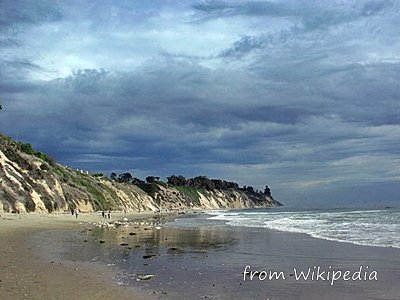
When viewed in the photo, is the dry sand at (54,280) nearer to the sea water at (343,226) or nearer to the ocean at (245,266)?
the ocean at (245,266)

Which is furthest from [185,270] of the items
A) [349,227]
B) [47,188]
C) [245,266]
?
[47,188]

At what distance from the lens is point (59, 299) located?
9.09 meters

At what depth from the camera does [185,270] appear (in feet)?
44.6

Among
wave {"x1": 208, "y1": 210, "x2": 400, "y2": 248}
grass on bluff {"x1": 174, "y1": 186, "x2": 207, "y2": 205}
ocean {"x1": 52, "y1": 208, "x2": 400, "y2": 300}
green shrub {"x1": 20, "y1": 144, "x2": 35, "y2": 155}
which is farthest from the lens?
grass on bluff {"x1": 174, "y1": 186, "x2": 207, "y2": 205}

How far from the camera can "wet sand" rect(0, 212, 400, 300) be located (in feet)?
32.9

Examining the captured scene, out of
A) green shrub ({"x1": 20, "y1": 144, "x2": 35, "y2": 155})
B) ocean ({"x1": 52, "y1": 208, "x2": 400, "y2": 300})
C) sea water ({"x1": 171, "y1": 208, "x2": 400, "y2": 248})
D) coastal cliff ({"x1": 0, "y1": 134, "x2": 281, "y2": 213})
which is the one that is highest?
green shrub ({"x1": 20, "y1": 144, "x2": 35, "y2": 155})

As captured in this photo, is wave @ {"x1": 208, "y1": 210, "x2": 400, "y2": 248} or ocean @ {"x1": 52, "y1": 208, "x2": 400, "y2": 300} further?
wave @ {"x1": 208, "y1": 210, "x2": 400, "y2": 248}

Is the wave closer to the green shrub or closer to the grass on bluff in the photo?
the green shrub

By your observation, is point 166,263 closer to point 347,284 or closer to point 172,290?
point 172,290

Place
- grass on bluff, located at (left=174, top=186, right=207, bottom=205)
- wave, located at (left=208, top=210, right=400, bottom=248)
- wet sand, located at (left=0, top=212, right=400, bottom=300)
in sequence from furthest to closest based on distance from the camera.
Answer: grass on bluff, located at (left=174, top=186, right=207, bottom=205), wave, located at (left=208, top=210, right=400, bottom=248), wet sand, located at (left=0, top=212, right=400, bottom=300)

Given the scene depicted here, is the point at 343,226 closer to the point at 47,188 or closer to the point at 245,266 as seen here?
the point at 245,266

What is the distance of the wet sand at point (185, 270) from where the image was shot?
32.9 ft

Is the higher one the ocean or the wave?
the wave

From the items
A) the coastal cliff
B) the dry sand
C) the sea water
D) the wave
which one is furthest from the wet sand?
the coastal cliff
